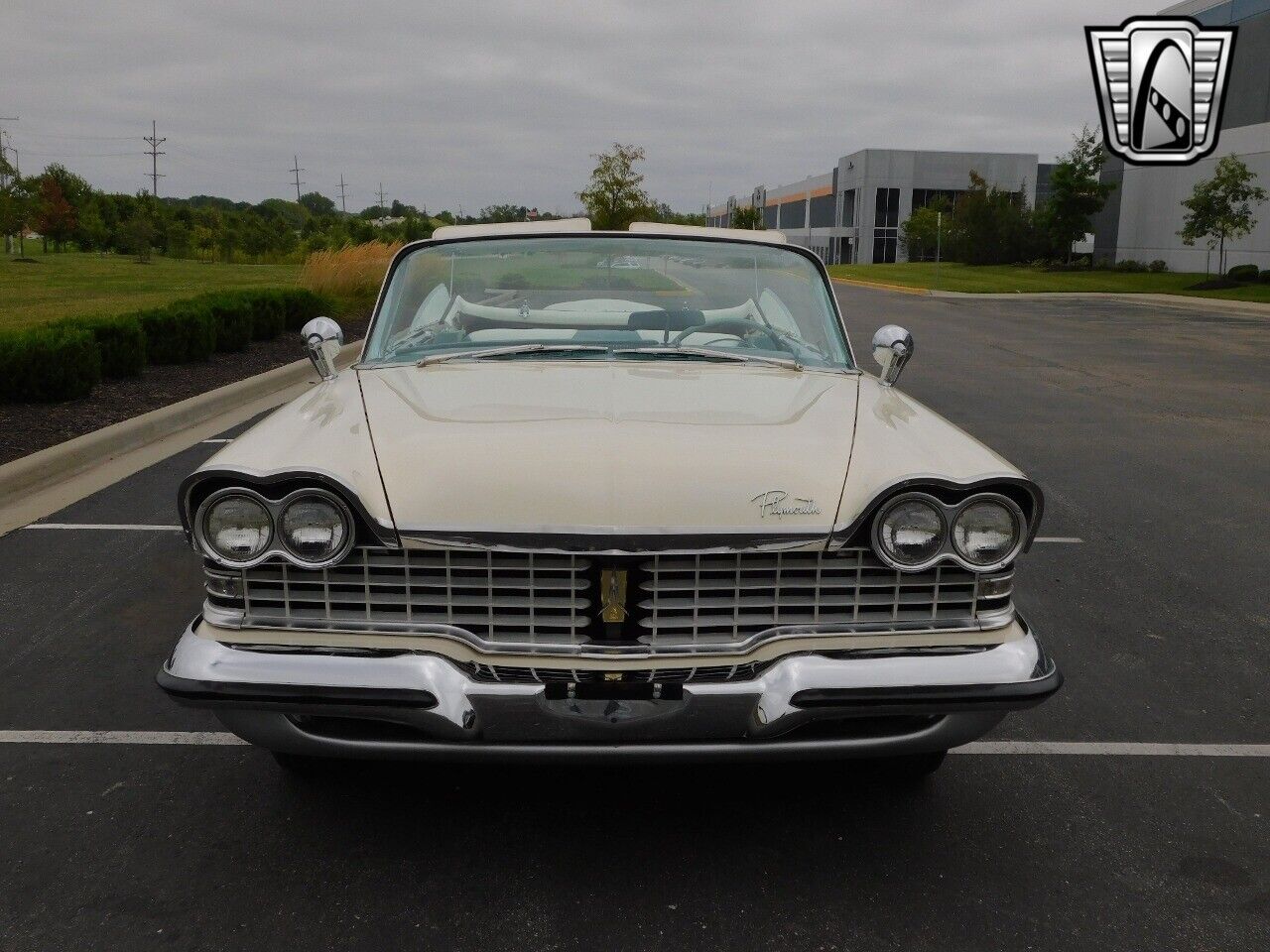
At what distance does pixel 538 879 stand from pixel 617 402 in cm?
121

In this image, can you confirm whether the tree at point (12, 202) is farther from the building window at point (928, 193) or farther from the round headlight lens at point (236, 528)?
the building window at point (928, 193)

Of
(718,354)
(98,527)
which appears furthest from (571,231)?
(98,527)

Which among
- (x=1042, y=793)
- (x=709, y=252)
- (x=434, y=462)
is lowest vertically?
(x=1042, y=793)

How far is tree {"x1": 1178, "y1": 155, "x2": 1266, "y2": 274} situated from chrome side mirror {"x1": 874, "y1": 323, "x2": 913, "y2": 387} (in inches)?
1596

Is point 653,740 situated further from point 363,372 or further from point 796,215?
point 796,215

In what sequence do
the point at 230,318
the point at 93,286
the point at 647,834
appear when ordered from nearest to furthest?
1. the point at 647,834
2. the point at 230,318
3. the point at 93,286

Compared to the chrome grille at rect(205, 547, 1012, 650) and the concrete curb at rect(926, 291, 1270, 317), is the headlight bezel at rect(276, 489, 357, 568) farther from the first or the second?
the concrete curb at rect(926, 291, 1270, 317)

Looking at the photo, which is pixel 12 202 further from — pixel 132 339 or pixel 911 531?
pixel 911 531

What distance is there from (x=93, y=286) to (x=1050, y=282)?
3564 centimetres

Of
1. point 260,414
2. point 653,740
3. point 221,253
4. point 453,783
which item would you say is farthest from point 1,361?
point 221,253

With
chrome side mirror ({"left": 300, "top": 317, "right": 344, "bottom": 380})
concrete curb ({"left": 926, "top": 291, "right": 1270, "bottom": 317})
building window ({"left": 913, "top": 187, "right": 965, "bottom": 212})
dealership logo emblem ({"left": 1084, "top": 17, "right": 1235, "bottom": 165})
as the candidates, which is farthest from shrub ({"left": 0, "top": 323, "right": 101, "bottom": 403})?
building window ({"left": 913, "top": 187, "right": 965, "bottom": 212})

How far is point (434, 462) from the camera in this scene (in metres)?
2.64

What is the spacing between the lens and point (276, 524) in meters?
2.59

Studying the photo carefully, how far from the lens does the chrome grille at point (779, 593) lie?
102 inches
